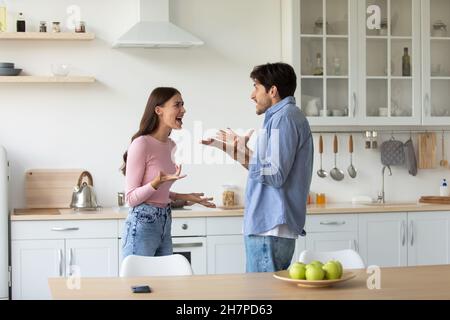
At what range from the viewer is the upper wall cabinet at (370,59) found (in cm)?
573

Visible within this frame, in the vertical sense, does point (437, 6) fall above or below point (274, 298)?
above

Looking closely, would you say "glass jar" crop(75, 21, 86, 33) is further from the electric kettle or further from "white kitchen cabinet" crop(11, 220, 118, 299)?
"white kitchen cabinet" crop(11, 220, 118, 299)

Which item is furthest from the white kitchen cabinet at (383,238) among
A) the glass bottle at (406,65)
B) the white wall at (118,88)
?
the glass bottle at (406,65)

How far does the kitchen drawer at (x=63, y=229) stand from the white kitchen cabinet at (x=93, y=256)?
4 centimetres

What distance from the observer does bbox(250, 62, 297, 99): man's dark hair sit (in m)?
3.70

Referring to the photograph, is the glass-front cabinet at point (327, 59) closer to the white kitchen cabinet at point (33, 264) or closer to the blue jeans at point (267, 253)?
the white kitchen cabinet at point (33, 264)

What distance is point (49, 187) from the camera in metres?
5.53

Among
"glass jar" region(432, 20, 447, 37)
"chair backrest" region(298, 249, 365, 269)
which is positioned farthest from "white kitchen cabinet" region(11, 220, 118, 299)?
"glass jar" region(432, 20, 447, 37)

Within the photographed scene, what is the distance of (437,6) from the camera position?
19.7 ft

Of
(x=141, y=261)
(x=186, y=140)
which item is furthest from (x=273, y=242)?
(x=186, y=140)

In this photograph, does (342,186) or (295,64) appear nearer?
(295,64)

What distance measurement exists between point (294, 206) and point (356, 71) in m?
2.33

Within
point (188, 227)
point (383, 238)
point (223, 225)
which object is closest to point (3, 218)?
point (188, 227)
